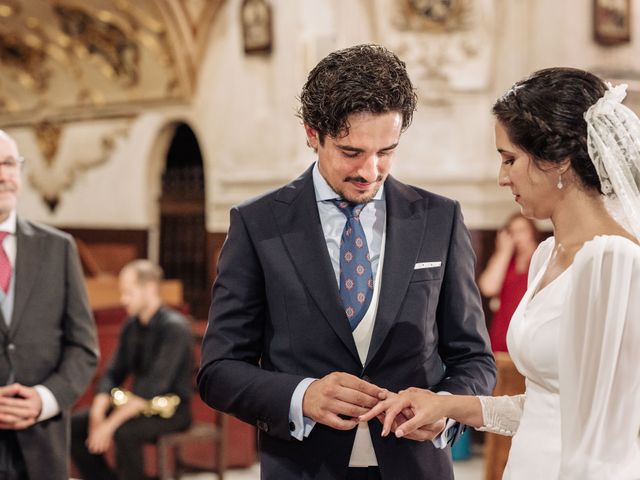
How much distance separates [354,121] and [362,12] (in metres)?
5.84

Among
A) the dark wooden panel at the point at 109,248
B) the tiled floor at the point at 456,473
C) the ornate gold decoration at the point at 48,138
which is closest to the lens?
the tiled floor at the point at 456,473

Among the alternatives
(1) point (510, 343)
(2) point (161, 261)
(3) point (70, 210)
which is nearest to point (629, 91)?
(2) point (161, 261)

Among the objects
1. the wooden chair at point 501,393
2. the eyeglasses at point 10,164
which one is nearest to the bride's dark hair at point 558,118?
the eyeglasses at point 10,164

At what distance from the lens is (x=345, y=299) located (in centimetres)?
228

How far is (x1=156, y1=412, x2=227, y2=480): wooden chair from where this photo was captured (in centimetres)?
574

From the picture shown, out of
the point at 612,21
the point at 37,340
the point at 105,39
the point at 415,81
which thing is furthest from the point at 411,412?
the point at 105,39

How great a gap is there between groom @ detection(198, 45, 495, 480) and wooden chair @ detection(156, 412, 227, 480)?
11.7ft

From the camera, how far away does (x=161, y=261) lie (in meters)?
10.7

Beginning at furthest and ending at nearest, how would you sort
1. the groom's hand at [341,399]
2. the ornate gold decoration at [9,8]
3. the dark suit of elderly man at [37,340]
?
the ornate gold decoration at [9,8], the dark suit of elderly man at [37,340], the groom's hand at [341,399]

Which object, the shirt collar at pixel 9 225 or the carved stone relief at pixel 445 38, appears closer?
the shirt collar at pixel 9 225

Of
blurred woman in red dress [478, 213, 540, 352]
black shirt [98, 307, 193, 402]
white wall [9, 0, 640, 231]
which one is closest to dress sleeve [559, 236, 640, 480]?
black shirt [98, 307, 193, 402]

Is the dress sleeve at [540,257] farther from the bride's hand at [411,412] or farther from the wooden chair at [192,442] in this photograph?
the wooden chair at [192,442]

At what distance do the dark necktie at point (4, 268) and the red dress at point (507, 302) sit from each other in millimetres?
3613

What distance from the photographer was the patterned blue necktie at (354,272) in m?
2.28
